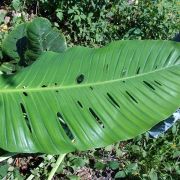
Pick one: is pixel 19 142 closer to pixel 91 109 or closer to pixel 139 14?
pixel 91 109

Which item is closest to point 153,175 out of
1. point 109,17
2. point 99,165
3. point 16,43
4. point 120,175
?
point 120,175

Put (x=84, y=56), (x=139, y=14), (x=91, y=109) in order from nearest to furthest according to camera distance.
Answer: (x=91, y=109) < (x=84, y=56) < (x=139, y=14)

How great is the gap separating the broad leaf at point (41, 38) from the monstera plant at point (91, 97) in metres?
0.27

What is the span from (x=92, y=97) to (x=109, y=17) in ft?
7.29

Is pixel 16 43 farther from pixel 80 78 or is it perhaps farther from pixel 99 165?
pixel 99 165

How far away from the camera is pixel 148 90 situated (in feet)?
4.54

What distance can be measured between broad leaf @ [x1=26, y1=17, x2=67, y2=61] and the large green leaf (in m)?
0.27

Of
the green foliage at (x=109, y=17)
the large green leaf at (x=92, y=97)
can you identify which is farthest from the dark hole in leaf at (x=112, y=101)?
the green foliage at (x=109, y=17)

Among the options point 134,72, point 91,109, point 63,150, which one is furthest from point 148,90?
point 63,150

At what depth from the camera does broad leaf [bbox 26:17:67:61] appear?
5.80 feet

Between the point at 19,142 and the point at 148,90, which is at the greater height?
the point at 148,90

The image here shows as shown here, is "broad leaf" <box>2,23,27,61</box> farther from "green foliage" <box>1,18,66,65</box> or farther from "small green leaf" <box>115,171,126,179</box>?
Result: "small green leaf" <box>115,171,126,179</box>

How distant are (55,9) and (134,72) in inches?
80.6

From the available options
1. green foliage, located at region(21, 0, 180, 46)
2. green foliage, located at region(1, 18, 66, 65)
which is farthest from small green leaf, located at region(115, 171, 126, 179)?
green foliage, located at region(21, 0, 180, 46)
